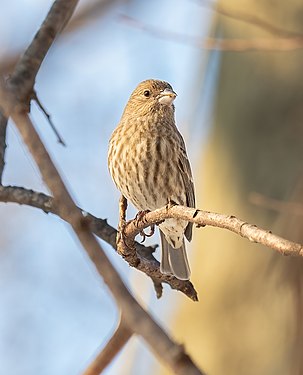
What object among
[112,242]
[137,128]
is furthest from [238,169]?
[112,242]

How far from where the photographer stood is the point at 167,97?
4863mm

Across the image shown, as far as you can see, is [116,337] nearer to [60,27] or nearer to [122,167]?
[60,27]

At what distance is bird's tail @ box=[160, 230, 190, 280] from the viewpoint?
4.68 meters

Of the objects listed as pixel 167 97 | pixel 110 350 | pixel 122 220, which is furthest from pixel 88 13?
pixel 110 350

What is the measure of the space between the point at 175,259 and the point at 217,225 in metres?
2.84

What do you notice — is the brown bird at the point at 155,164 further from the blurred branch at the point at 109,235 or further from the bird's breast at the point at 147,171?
the blurred branch at the point at 109,235

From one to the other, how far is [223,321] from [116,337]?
417cm

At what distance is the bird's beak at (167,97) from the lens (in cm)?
483

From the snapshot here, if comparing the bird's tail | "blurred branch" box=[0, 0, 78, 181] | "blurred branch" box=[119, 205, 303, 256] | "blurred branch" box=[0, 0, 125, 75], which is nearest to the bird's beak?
the bird's tail

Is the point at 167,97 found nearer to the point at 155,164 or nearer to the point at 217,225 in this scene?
Answer: the point at 155,164

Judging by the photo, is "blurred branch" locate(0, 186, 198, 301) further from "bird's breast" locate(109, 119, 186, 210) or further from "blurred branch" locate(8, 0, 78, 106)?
"bird's breast" locate(109, 119, 186, 210)

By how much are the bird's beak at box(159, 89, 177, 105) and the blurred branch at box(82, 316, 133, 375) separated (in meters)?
3.44

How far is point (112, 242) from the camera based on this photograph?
3.16m

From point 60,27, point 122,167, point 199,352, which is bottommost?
point 199,352
